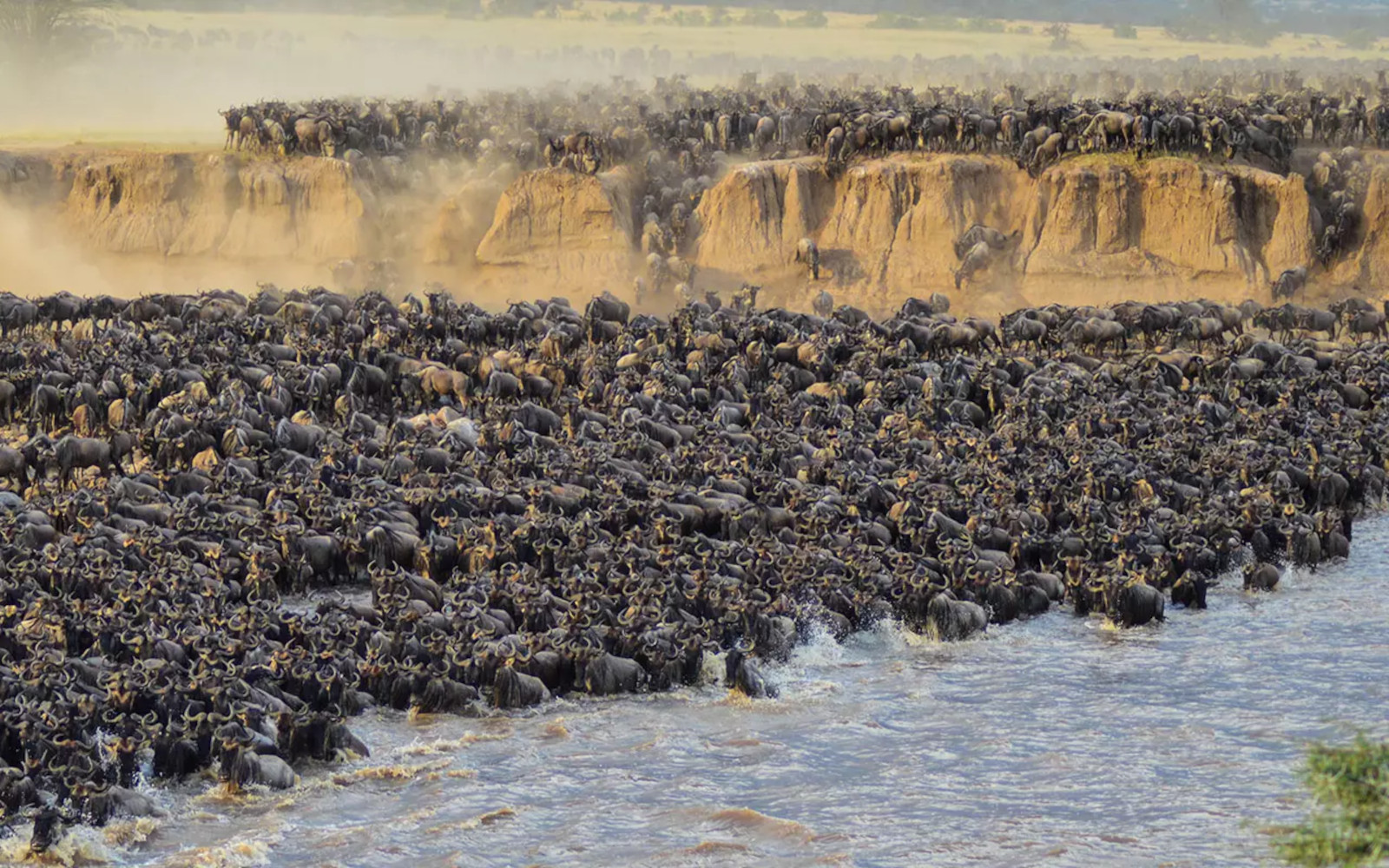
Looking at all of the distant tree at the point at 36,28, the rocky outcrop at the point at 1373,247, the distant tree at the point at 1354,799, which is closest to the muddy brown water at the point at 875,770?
the distant tree at the point at 1354,799

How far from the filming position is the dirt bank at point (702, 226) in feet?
136

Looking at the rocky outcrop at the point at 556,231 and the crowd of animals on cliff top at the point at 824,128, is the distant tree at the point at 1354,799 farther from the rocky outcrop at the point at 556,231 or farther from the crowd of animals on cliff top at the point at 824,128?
the rocky outcrop at the point at 556,231

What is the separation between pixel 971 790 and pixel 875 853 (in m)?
1.78

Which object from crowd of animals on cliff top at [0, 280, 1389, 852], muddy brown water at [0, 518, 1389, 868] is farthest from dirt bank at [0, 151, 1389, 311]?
muddy brown water at [0, 518, 1389, 868]

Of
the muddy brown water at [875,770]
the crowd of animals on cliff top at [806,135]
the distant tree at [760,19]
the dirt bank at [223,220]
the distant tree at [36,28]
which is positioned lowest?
the muddy brown water at [875,770]

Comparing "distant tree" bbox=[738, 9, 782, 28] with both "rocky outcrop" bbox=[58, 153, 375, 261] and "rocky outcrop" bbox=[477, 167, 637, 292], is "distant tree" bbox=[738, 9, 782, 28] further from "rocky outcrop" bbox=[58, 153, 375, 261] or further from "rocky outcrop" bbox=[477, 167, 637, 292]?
"rocky outcrop" bbox=[477, 167, 637, 292]

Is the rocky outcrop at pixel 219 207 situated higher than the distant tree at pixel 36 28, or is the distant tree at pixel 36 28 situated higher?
the distant tree at pixel 36 28

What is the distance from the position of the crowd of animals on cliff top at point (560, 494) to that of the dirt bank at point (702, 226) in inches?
170

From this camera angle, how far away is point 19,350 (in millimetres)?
31031

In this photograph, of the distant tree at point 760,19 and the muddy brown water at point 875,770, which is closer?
the muddy brown water at point 875,770

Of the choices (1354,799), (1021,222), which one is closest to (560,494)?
(1354,799)

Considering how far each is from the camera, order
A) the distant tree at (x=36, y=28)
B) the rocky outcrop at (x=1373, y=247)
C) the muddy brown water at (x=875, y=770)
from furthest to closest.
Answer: the distant tree at (x=36, y=28) < the rocky outcrop at (x=1373, y=247) < the muddy brown water at (x=875, y=770)

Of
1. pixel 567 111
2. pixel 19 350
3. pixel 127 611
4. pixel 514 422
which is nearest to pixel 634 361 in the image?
pixel 514 422

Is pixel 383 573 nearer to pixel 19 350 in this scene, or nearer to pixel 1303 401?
pixel 19 350
